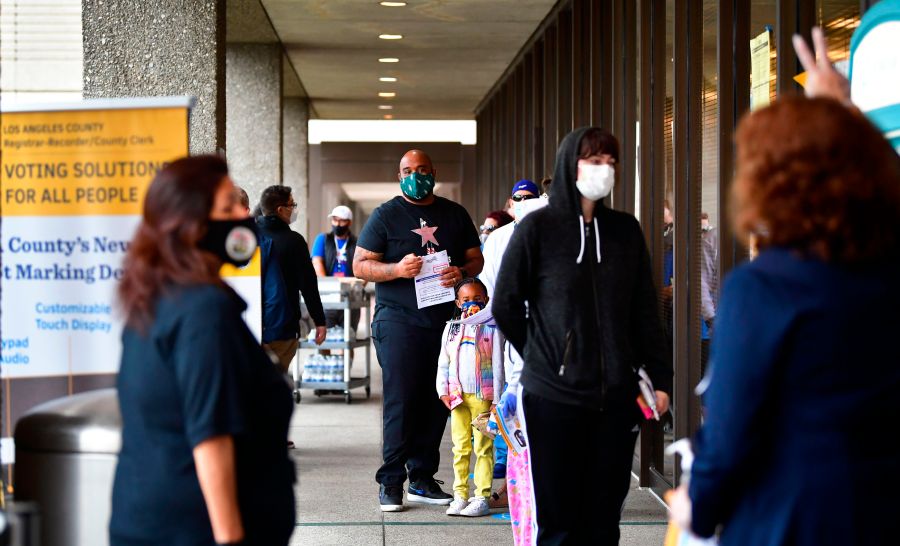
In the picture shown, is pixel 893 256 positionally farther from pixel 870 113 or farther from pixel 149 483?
pixel 149 483

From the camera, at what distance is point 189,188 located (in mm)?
2709

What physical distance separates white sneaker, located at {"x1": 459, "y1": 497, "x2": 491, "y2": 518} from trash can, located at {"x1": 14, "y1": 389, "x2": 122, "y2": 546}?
138 inches

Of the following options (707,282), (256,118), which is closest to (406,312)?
(707,282)

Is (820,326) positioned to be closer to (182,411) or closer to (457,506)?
(182,411)

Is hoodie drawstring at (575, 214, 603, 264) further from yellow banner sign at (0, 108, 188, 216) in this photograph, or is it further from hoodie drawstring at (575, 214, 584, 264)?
yellow banner sign at (0, 108, 188, 216)

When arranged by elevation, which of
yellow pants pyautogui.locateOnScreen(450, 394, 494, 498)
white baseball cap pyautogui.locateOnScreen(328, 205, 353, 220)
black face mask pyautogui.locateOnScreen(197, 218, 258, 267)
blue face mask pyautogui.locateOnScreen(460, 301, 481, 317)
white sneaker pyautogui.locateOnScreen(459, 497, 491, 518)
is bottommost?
white sneaker pyautogui.locateOnScreen(459, 497, 491, 518)

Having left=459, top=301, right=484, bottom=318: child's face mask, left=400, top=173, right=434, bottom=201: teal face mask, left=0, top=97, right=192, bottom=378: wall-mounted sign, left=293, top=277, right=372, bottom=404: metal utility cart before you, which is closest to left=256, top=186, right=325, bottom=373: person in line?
left=400, top=173, right=434, bottom=201: teal face mask

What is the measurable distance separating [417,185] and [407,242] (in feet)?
1.07

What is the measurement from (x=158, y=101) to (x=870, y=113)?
2.08 m

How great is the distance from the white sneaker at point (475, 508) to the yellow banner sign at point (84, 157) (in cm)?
334

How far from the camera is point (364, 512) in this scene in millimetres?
6727

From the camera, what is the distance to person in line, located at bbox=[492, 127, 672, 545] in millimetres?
4047

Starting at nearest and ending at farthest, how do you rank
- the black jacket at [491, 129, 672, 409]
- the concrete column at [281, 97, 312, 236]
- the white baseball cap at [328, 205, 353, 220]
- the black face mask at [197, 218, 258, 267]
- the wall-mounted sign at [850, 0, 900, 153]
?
the black face mask at [197, 218, 258, 267]
the wall-mounted sign at [850, 0, 900, 153]
the black jacket at [491, 129, 672, 409]
the white baseball cap at [328, 205, 353, 220]
the concrete column at [281, 97, 312, 236]

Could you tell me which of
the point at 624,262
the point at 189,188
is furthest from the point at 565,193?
the point at 189,188
